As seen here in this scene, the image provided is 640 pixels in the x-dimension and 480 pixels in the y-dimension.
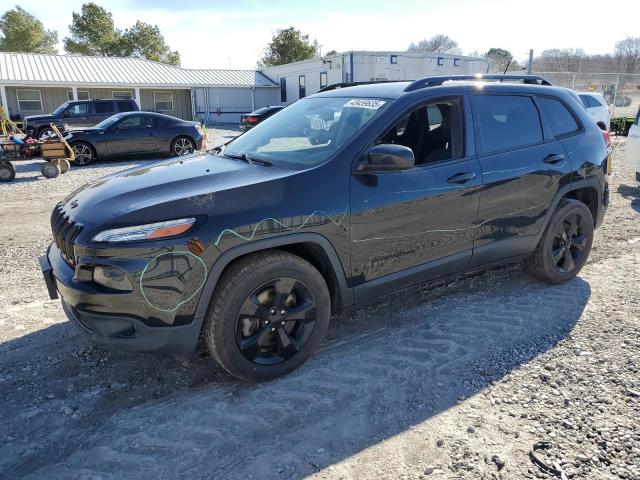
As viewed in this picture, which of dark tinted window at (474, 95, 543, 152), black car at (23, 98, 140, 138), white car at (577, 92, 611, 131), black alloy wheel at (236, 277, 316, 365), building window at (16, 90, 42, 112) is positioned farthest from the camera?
building window at (16, 90, 42, 112)

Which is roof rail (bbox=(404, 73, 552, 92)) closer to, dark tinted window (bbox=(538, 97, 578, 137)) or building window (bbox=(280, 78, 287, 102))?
dark tinted window (bbox=(538, 97, 578, 137))

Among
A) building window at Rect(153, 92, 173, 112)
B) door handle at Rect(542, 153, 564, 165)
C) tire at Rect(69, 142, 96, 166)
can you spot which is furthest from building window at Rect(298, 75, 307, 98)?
door handle at Rect(542, 153, 564, 165)

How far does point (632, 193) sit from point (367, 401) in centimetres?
839

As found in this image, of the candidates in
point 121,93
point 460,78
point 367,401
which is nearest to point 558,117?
point 460,78

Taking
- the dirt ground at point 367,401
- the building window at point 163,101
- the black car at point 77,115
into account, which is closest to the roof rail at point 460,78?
the dirt ground at point 367,401

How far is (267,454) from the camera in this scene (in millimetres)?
2574

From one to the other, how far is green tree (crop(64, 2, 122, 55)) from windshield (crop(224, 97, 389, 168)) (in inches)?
2310

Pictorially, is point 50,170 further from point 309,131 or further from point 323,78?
point 323,78

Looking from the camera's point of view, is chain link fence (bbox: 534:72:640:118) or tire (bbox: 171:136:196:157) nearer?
tire (bbox: 171:136:196:157)

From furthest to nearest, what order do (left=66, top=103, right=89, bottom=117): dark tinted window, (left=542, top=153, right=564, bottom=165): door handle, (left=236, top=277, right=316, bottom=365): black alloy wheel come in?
(left=66, top=103, right=89, bottom=117): dark tinted window, (left=542, top=153, right=564, bottom=165): door handle, (left=236, top=277, right=316, bottom=365): black alloy wheel

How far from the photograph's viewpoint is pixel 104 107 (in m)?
17.5

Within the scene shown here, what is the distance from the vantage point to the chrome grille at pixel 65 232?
283 centimetres

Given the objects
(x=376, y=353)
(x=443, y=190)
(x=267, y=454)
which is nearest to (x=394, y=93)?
(x=443, y=190)

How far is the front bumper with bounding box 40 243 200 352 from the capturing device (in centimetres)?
270
